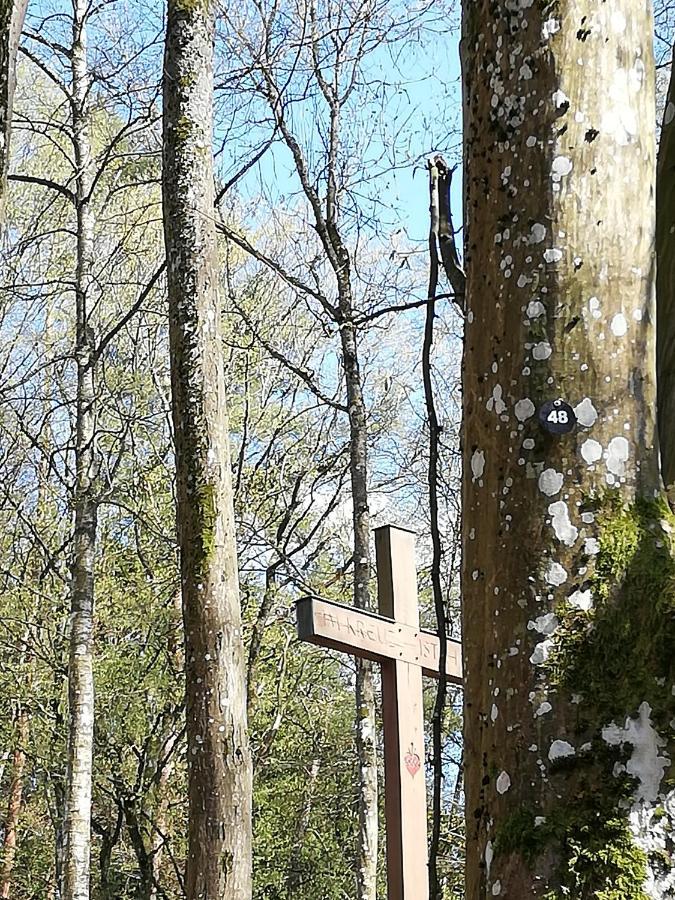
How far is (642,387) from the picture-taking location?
3.88ft

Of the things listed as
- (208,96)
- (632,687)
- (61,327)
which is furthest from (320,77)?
(632,687)

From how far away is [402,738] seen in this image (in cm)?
483

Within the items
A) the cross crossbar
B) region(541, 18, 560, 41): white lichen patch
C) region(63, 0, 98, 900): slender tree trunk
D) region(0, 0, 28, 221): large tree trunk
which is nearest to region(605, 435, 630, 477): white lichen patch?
region(541, 18, 560, 41): white lichen patch

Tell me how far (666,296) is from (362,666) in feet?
21.4

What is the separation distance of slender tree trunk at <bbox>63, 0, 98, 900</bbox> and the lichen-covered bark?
7580mm

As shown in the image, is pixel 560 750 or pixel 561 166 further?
pixel 561 166

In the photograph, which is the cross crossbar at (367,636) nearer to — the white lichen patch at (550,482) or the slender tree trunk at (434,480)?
the slender tree trunk at (434,480)

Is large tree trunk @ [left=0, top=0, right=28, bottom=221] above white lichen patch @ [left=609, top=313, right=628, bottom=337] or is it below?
above

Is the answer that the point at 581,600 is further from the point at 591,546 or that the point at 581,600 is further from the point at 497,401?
the point at 497,401

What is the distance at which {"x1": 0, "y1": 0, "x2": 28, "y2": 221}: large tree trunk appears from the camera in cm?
144

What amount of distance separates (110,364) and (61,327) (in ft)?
4.56

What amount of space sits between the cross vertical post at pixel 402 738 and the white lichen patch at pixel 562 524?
3815 mm

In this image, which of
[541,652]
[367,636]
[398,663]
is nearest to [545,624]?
[541,652]

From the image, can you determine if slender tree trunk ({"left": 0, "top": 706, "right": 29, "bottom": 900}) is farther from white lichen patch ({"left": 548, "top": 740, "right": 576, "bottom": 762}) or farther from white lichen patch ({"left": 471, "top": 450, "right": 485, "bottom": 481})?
white lichen patch ({"left": 548, "top": 740, "right": 576, "bottom": 762})
